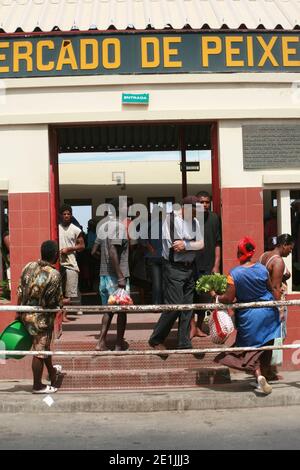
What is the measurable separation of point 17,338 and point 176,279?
192 cm

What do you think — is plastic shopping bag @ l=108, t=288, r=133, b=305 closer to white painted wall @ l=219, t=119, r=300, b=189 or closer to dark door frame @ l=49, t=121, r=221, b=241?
dark door frame @ l=49, t=121, r=221, b=241

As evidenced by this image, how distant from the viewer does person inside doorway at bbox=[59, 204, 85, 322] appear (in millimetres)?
9578

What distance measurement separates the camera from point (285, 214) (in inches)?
358

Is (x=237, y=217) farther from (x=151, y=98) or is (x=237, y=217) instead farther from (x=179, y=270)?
(x=151, y=98)

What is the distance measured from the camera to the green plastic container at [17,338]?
7246 mm

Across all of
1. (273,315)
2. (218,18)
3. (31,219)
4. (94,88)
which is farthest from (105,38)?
(273,315)

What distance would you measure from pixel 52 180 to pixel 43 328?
8.04ft

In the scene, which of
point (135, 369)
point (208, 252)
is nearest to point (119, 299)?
point (135, 369)

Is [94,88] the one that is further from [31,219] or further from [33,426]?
[33,426]

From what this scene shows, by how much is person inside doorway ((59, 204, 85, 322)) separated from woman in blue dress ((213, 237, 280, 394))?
2.86 m

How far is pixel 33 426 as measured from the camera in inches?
Answer: 257

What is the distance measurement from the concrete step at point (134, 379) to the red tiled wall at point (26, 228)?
5.34ft

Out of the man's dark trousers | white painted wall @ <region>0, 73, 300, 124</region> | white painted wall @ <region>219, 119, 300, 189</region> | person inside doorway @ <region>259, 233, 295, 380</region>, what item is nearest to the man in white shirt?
the man's dark trousers

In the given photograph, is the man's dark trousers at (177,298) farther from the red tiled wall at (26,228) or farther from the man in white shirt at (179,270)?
the red tiled wall at (26,228)
